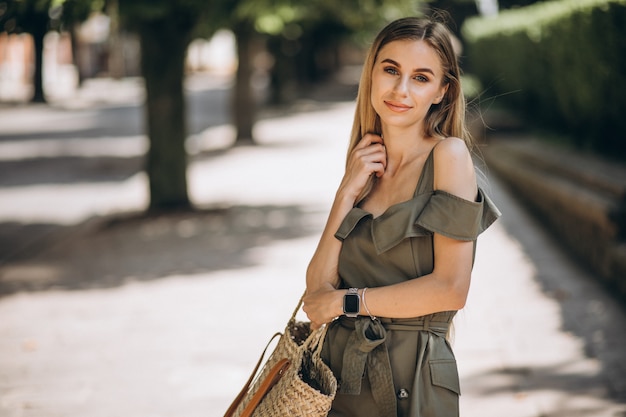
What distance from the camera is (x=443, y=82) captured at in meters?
2.73

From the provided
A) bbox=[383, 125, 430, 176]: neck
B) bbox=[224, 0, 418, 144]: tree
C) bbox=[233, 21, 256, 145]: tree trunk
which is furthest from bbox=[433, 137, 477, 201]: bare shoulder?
bbox=[233, 21, 256, 145]: tree trunk

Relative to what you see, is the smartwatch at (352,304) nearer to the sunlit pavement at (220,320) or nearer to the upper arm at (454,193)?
the upper arm at (454,193)

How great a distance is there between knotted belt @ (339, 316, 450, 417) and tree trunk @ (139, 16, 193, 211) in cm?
926

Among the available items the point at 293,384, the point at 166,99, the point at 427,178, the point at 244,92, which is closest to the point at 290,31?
the point at 244,92

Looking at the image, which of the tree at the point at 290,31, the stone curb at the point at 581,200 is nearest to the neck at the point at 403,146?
the stone curb at the point at 581,200

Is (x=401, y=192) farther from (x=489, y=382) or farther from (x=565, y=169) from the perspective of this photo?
(x=565, y=169)

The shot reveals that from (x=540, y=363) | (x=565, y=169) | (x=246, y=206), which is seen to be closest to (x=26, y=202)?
(x=246, y=206)

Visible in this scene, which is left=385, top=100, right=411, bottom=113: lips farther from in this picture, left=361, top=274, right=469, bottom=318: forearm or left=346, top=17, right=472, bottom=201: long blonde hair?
left=361, top=274, right=469, bottom=318: forearm

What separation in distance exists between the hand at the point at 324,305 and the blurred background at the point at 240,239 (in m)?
0.66

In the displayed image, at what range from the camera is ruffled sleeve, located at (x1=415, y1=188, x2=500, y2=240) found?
2500 mm

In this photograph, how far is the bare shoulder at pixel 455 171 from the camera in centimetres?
255

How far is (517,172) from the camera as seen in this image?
41.0 feet

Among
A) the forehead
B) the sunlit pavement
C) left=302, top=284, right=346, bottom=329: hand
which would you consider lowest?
the sunlit pavement

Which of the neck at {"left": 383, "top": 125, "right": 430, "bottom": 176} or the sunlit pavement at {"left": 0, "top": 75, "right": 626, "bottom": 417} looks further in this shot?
the sunlit pavement at {"left": 0, "top": 75, "right": 626, "bottom": 417}
